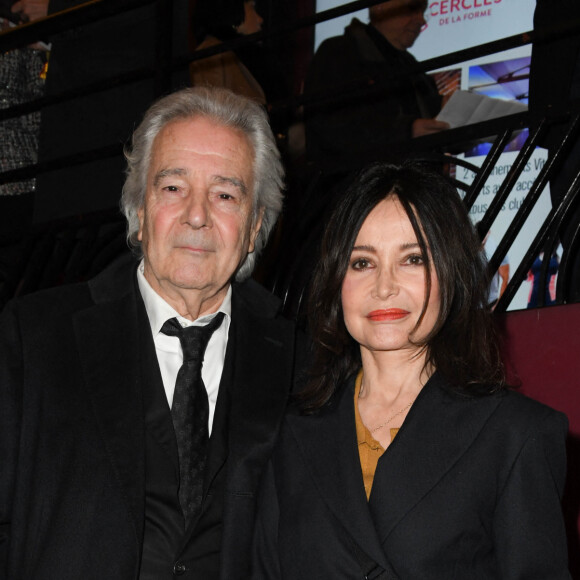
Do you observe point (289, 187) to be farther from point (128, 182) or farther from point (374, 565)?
point (374, 565)

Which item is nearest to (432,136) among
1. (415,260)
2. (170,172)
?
(170,172)

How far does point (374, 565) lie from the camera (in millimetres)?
1872

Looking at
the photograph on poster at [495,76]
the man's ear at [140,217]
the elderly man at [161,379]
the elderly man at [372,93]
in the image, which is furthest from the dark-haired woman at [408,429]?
the photograph on poster at [495,76]

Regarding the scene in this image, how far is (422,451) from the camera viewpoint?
1950mm

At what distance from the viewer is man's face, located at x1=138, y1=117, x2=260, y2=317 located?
7.63ft

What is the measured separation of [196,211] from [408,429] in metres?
0.75

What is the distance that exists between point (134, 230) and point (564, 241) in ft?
4.62

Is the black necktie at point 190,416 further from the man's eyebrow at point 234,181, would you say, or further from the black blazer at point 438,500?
the man's eyebrow at point 234,181

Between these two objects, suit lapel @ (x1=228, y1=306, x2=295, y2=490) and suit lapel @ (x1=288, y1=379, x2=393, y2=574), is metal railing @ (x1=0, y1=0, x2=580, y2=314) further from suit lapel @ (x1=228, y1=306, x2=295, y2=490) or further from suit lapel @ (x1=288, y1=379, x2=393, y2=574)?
suit lapel @ (x1=288, y1=379, x2=393, y2=574)

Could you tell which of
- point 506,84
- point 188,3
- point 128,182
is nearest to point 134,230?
point 128,182

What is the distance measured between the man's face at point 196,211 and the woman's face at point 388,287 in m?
0.38

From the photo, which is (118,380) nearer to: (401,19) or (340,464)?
(340,464)

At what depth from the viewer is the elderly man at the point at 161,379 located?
2.03 meters

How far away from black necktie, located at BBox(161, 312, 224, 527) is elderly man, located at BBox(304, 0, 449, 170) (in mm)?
2818
